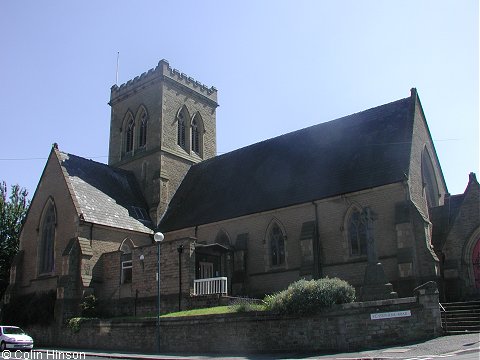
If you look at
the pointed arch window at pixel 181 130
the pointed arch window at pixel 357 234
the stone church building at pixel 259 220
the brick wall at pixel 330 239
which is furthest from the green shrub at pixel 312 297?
the pointed arch window at pixel 181 130

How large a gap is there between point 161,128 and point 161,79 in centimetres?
427

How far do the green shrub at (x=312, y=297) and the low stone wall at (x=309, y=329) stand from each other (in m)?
0.28

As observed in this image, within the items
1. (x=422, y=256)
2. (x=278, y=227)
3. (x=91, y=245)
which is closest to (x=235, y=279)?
(x=278, y=227)

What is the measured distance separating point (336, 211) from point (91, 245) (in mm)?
13901

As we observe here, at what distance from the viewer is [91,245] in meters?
28.0

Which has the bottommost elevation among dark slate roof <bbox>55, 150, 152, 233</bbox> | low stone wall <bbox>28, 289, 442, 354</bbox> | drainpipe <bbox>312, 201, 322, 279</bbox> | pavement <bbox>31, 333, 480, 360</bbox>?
pavement <bbox>31, 333, 480, 360</bbox>

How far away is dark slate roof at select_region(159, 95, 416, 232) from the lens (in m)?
25.4

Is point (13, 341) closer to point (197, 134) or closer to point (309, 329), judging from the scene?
point (309, 329)

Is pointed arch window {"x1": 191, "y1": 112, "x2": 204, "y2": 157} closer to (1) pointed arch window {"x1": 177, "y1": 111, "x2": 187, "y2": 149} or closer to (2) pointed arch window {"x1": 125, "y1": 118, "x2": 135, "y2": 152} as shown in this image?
(1) pointed arch window {"x1": 177, "y1": 111, "x2": 187, "y2": 149}

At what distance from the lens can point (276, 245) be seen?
2712 centimetres

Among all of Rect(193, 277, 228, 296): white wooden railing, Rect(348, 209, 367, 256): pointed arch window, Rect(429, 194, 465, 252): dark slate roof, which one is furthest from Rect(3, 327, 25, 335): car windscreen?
Rect(429, 194, 465, 252): dark slate roof

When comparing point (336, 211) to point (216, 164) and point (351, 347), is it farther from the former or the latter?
point (216, 164)

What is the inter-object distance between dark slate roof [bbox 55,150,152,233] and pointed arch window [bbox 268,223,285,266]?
894 cm

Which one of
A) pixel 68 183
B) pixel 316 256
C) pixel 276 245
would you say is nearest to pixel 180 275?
pixel 276 245
